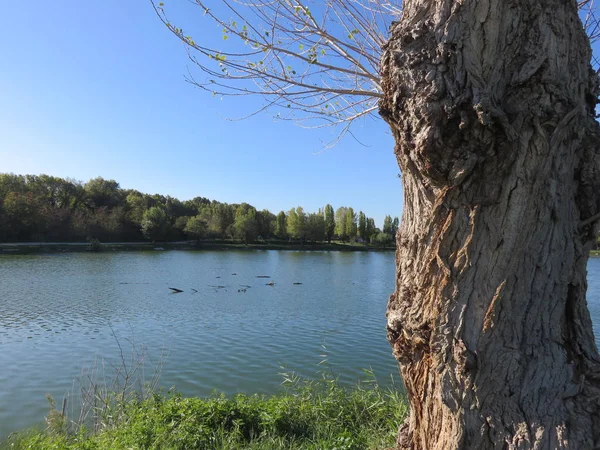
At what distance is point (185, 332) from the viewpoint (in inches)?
554

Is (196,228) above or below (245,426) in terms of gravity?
above

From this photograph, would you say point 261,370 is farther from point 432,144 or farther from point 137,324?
point 432,144

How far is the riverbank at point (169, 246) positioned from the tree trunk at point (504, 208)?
57091 mm

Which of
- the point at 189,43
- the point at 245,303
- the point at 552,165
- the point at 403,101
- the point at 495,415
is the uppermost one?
the point at 189,43

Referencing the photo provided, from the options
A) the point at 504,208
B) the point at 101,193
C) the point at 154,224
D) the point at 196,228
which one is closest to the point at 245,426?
the point at 504,208

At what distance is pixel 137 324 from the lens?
15.2m

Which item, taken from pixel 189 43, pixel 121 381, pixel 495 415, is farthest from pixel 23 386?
pixel 495 415

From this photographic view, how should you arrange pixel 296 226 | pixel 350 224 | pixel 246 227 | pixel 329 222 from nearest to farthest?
pixel 246 227 → pixel 296 226 → pixel 329 222 → pixel 350 224

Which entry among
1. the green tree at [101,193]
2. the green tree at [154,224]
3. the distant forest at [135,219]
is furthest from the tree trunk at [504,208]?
the green tree at [101,193]

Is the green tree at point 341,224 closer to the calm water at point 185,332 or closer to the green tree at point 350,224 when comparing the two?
the green tree at point 350,224

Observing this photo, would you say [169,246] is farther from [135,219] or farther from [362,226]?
[362,226]

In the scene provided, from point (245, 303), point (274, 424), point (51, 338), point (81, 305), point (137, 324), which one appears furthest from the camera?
point (245, 303)

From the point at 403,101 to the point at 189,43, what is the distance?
7.15ft

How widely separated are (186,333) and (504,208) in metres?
13.0
